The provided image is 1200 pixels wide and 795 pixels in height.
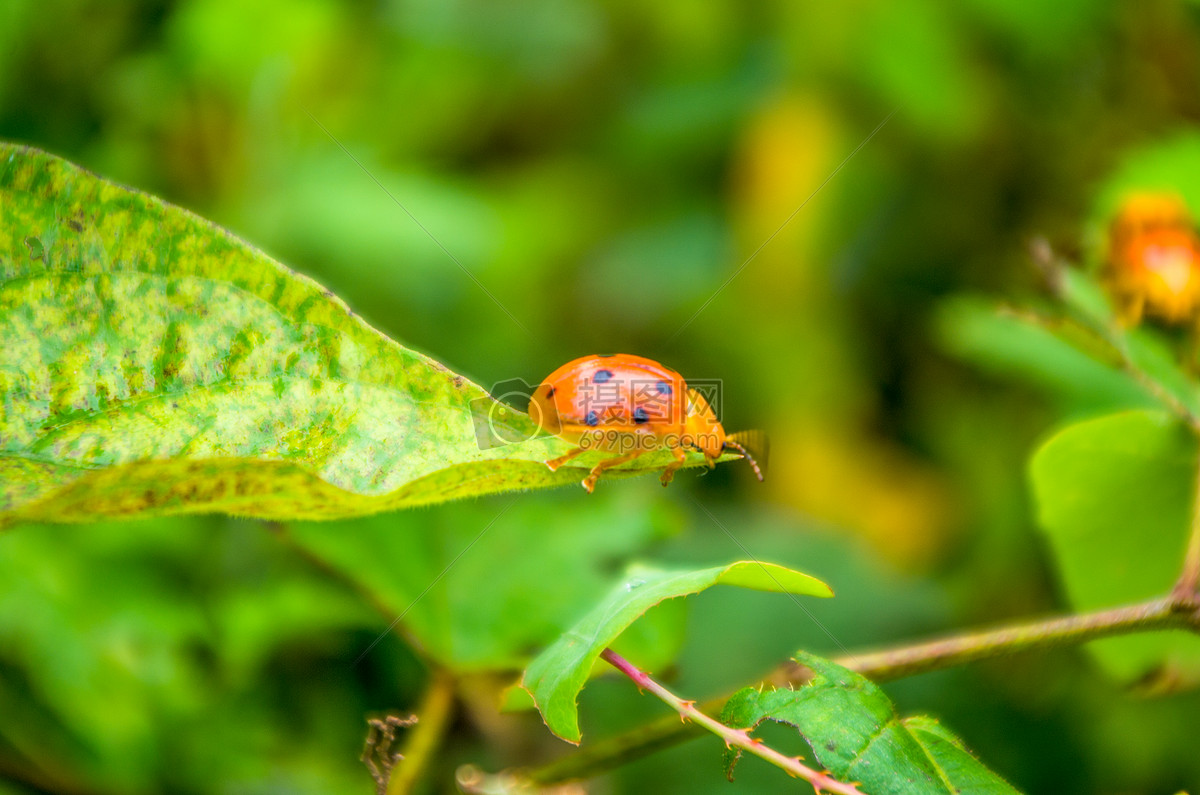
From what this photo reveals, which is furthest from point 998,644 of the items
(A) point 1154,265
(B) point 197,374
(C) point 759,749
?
(A) point 1154,265

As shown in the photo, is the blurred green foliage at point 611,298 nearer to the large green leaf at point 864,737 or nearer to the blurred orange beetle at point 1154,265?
the blurred orange beetle at point 1154,265

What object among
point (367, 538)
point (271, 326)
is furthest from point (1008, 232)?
point (271, 326)

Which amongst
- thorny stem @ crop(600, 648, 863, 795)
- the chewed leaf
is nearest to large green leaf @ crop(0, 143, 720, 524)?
the chewed leaf

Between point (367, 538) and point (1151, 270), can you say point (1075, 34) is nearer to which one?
point (1151, 270)

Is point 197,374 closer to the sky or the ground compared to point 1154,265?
closer to the ground
